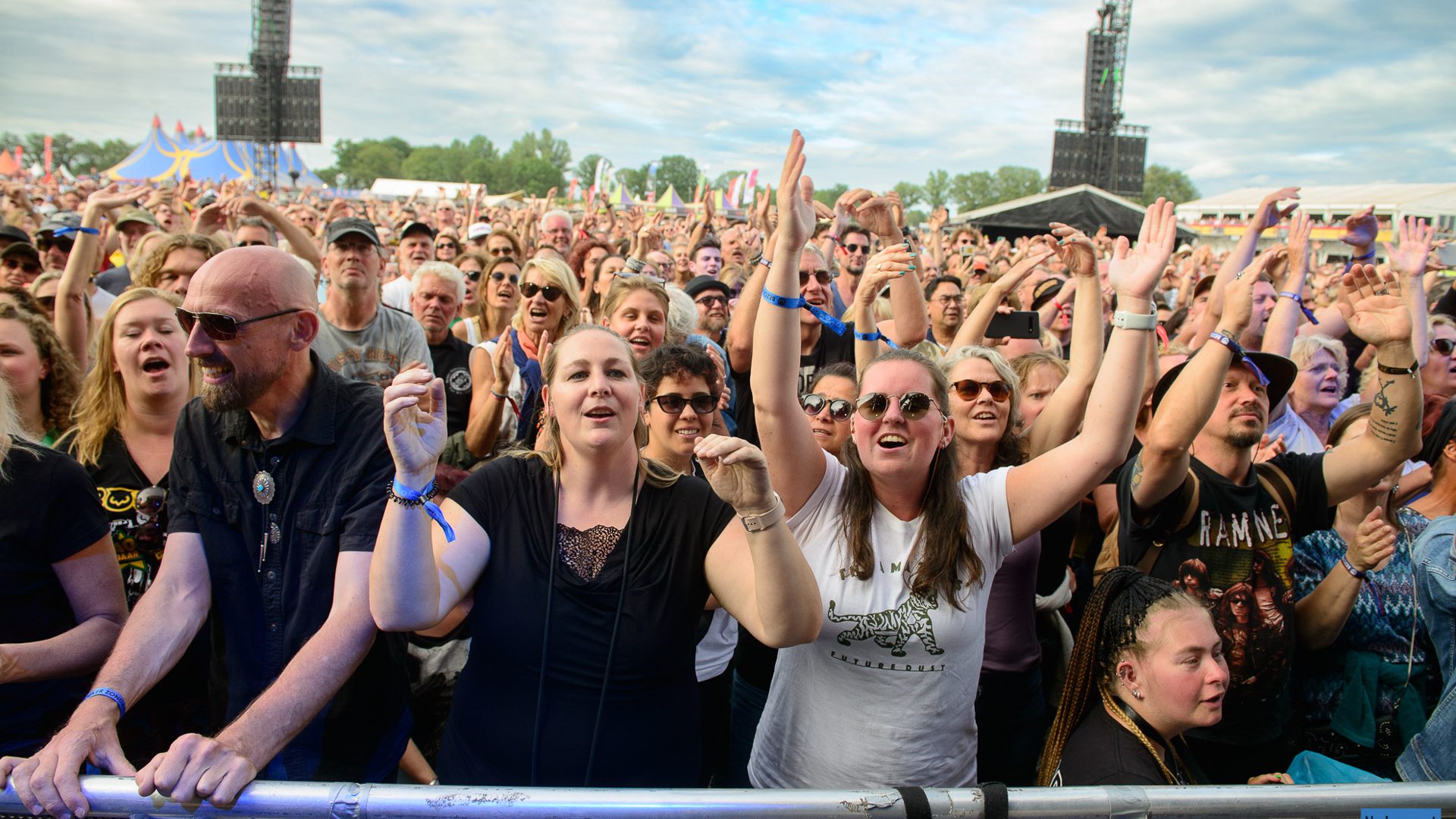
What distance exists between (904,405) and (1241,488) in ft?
4.19

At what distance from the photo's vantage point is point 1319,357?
439 cm

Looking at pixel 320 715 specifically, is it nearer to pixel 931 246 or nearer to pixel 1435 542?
pixel 1435 542

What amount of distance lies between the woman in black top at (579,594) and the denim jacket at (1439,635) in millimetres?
1918

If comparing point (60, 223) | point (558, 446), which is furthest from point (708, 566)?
point (60, 223)

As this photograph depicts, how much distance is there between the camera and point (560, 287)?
4.21 m

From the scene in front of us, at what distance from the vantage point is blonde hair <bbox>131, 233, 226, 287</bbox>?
3908 mm

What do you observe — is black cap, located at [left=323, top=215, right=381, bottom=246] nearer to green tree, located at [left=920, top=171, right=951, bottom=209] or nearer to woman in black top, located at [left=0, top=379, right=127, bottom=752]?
woman in black top, located at [left=0, top=379, right=127, bottom=752]

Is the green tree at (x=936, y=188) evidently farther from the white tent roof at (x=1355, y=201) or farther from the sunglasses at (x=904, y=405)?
the sunglasses at (x=904, y=405)

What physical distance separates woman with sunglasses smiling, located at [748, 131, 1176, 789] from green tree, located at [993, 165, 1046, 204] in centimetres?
11048

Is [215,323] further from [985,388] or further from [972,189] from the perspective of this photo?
[972,189]

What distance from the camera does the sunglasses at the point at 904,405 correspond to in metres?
2.25

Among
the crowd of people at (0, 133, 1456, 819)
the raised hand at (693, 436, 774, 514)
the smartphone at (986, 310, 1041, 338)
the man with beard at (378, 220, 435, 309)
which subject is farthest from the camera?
the man with beard at (378, 220, 435, 309)

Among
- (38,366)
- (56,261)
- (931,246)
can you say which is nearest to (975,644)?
(38,366)

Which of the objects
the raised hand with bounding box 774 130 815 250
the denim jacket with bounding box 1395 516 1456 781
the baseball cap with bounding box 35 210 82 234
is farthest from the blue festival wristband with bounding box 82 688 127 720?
the baseball cap with bounding box 35 210 82 234
